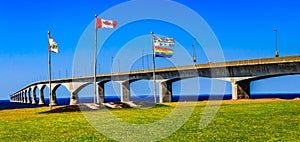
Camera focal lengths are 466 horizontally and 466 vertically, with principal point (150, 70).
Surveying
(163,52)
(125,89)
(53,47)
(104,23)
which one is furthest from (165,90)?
(104,23)

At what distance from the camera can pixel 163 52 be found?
6056 cm

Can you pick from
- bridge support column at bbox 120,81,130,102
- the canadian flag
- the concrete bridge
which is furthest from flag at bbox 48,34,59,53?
bridge support column at bbox 120,81,130,102

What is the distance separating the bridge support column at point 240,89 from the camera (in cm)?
8294

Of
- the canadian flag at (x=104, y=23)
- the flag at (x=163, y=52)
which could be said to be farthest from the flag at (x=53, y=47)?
the flag at (x=163, y=52)

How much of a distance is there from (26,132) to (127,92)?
9137cm

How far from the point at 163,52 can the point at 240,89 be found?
27.3 m

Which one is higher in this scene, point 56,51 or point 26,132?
point 56,51

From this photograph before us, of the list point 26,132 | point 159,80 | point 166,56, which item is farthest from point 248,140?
point 159,80

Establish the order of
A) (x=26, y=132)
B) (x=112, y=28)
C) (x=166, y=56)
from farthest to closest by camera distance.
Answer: (x=166, y=56)
(x=112, y=28)
(x=26, y=132)

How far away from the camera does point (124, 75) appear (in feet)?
367

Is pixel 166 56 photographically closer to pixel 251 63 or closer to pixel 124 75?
pixel 251 63

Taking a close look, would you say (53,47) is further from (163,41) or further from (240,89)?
(240,89)

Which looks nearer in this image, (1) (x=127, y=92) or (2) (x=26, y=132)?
(2) (x=26, y=132)

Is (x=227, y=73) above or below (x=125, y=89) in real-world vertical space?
above
